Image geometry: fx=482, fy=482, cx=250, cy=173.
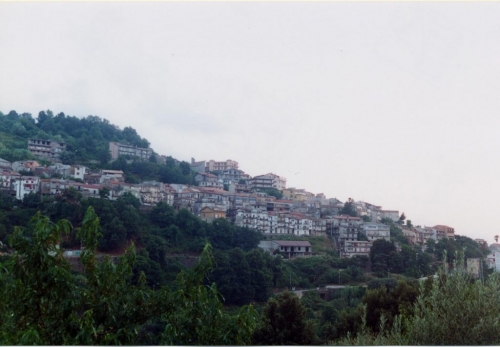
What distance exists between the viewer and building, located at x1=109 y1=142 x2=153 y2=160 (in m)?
34.7

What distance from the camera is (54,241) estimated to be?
3041mm

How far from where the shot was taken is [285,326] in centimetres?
852

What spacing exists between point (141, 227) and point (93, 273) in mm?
16300

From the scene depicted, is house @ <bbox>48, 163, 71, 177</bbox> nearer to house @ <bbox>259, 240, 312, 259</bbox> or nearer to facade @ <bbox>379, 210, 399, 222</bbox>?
house @ <bbox>259, 240, 312, 259</bbox>

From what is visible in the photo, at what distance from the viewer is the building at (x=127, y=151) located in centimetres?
3469

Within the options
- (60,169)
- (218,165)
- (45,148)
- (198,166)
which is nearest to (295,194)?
(218,165)

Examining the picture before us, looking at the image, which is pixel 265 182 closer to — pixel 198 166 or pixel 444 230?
pixel 198 166

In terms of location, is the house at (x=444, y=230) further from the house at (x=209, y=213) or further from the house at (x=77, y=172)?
the house at (x=77, y=172)

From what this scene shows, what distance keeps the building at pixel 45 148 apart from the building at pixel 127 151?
357cm

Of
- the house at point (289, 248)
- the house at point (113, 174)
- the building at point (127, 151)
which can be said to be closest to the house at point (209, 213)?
the house at point (289, 248)

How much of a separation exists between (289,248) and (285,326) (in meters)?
14.3

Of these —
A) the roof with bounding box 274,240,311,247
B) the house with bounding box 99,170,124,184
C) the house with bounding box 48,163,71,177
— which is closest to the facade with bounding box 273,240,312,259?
the roof with bounding box 274,240,311,247

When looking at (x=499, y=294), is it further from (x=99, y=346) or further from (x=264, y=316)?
(x=264, y=316)

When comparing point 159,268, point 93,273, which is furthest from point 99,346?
point 159,268
